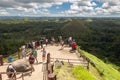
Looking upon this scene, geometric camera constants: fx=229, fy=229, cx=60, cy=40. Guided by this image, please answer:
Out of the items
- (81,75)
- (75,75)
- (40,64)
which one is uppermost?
(81,75)

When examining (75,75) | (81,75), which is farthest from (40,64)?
(81,75)

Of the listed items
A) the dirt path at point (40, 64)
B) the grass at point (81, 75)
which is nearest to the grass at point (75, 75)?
the grass at point (81, 75)

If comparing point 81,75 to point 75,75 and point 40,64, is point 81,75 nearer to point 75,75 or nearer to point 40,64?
point 75,75

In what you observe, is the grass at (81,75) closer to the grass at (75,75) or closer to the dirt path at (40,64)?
the grass at (75,75)

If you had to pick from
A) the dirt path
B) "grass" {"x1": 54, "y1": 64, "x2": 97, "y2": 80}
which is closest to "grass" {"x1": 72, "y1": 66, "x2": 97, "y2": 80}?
"grass" {"x1": 54, "y1": 64, "x2": 97, "y2": 80}

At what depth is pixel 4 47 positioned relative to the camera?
4222 inches

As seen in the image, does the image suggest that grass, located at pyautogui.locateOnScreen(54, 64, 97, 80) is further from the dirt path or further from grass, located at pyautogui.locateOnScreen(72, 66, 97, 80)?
the dirt path

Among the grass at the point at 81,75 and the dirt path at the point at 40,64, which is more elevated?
the grass at the point at 81,75

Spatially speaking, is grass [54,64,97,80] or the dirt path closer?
grass [54,64,97,80]

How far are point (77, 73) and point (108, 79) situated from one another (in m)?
5.43

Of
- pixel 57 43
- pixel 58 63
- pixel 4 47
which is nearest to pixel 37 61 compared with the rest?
pixel 58 63

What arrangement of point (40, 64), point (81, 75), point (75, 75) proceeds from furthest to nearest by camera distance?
1. point (40, 64)
2. point (75, 75)
3. point (81, 75)

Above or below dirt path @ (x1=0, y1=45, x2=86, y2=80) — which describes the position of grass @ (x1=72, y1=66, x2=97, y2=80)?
above

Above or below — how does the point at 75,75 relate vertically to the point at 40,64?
above
